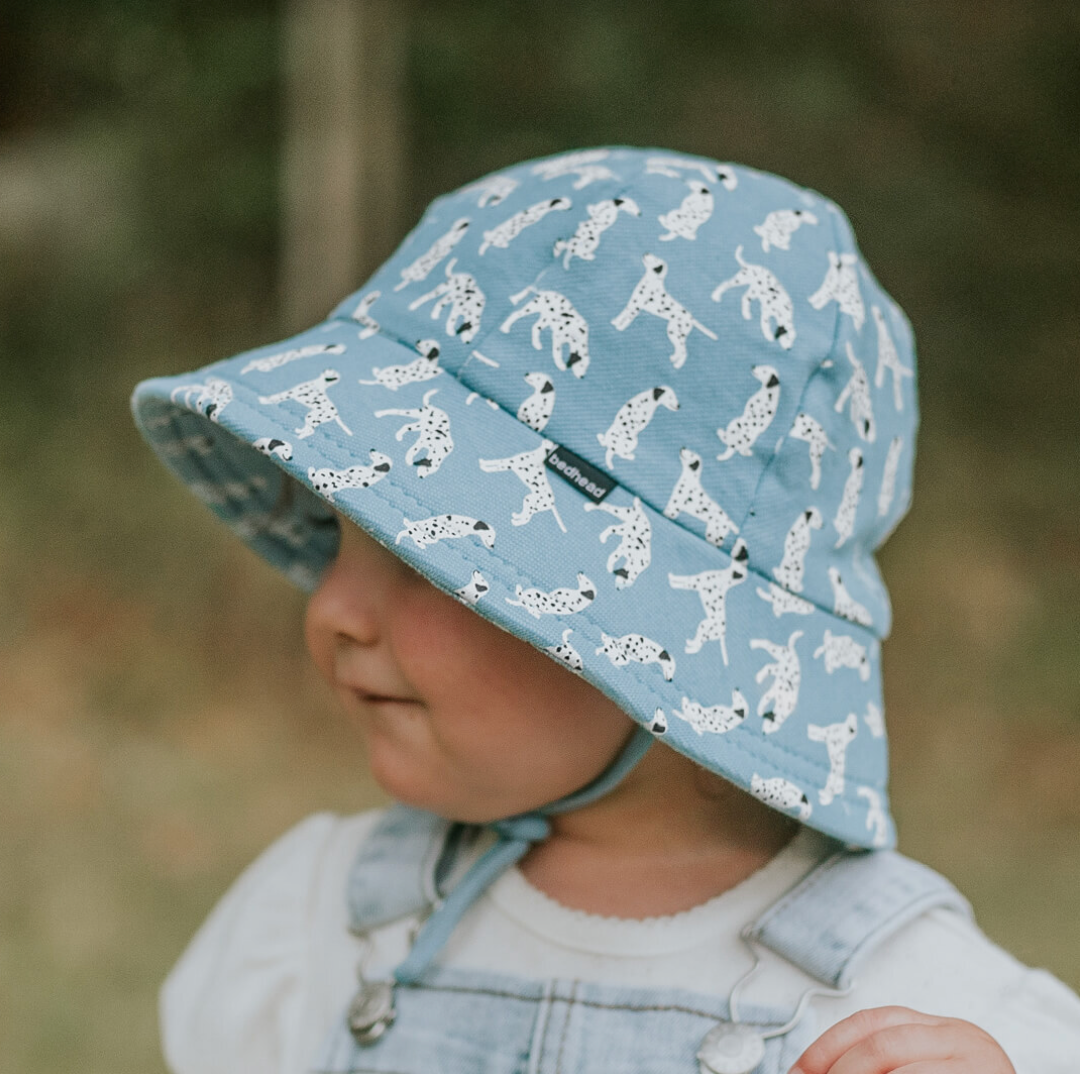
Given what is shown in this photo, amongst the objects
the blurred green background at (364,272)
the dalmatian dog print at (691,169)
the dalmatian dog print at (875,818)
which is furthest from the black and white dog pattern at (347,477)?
the blurred green background at (364,272)

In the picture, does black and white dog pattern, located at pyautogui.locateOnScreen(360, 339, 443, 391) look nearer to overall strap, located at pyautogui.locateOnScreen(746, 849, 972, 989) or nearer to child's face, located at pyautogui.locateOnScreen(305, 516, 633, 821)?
child's face, located at pyautogui.locateOnScreen(305, 516, 633, 821)

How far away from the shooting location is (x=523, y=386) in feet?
2.86

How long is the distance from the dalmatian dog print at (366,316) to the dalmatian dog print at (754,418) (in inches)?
10.9

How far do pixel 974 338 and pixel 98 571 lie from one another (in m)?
1.97

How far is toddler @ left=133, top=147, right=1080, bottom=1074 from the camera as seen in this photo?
0.83 meters

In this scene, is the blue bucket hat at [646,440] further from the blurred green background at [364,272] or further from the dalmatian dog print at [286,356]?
the blurred green background at [364,272]

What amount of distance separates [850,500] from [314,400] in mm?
399

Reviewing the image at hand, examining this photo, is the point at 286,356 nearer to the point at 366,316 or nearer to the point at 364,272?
the point at 366,316

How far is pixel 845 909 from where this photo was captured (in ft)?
2.95

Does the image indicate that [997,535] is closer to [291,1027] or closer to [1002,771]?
[1002,771]

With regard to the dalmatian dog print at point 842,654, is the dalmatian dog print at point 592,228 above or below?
above

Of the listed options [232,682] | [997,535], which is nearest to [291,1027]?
[232,682]

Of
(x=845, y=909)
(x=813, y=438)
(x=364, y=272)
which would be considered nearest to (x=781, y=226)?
(x=813, y=438)

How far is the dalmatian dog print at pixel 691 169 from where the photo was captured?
94cm
